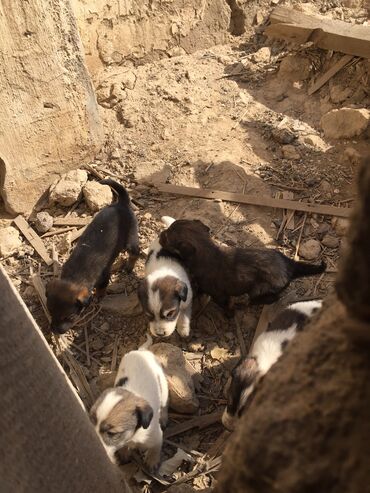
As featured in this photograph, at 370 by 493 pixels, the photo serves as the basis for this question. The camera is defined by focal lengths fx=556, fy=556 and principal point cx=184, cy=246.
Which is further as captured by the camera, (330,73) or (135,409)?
(330,73)

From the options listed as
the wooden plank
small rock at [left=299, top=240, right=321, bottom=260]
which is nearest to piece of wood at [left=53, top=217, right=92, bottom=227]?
the wooden plank

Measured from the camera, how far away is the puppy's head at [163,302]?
5008 mm

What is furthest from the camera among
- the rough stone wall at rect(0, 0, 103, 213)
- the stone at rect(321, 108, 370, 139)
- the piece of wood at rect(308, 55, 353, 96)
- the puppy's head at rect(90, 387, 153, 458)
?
the piece of wood at rect(308, 55, 353, 96)

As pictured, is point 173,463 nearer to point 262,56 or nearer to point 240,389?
point 240,389

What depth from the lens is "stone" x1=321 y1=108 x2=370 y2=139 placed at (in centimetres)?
652

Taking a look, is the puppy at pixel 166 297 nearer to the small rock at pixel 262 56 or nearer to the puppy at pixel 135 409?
the puppy at pixel 135 409

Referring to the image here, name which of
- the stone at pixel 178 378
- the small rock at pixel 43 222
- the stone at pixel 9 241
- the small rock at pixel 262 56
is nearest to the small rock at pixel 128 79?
the small rock at pixel 262 56

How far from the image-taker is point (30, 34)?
→ 560 cm

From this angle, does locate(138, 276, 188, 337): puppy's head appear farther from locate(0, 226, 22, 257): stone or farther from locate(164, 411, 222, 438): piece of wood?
locate(0, 226, 22, 257): stone

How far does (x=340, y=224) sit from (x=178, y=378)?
2432 millimetres

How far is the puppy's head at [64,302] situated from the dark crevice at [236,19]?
499 centimetres

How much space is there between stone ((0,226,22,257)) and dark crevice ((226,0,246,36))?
449 cm

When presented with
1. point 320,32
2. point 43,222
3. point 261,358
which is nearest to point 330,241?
point 261,358

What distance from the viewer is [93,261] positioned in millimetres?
5488
